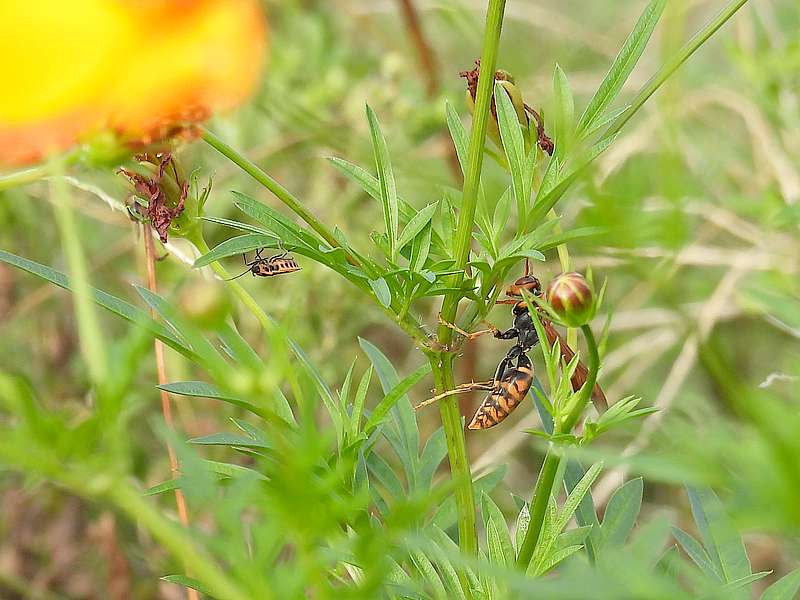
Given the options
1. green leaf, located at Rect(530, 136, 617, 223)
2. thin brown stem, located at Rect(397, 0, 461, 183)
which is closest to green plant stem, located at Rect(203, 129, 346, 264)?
green leaf, located at Rect(530, 136, 617, 223)

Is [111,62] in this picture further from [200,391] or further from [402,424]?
[402,424]

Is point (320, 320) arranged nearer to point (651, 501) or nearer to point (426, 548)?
point (651, 501)

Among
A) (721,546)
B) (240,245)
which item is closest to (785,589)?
(721,546)

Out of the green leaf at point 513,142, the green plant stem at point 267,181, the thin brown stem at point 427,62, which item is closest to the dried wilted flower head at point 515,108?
the green leaf at point 513,142

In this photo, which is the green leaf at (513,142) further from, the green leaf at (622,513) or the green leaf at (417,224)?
the green leaf at (622,513)

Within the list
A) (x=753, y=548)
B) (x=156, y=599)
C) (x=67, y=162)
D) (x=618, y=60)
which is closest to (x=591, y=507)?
(x=618, y=60)

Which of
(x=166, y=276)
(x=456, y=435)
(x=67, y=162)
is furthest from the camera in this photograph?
(x=166, y=276)
